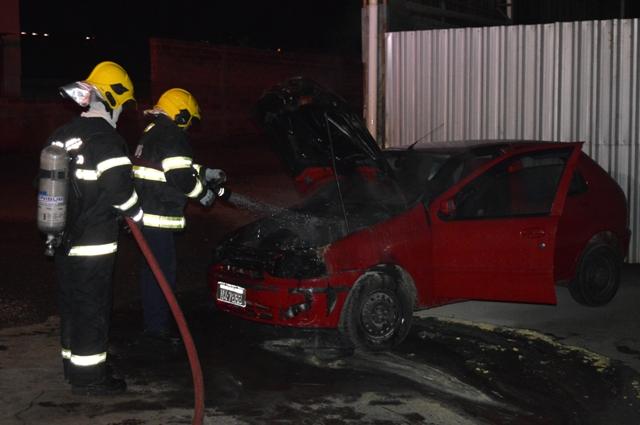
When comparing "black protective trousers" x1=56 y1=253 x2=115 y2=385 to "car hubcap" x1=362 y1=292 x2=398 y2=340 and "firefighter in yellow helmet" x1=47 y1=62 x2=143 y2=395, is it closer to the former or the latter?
"firefighter in yellow helmet" x1=47 y1=62 x2=143 y2=395

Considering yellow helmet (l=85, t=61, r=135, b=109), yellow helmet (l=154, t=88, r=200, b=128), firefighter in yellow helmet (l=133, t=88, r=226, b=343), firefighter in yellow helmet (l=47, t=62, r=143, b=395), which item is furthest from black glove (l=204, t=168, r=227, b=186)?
firefighter in yellow helmet (l=47, t=62, r=143, b=395)

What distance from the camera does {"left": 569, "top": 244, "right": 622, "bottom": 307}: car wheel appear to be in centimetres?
827

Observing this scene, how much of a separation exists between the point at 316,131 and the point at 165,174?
1.26m

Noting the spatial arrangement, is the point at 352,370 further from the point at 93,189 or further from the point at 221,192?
the point at 93,189

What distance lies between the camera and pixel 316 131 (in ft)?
24.2

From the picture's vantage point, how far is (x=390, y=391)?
6121 mm

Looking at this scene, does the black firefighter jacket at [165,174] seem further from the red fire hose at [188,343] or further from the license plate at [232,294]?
the red fire hose at [188,343]

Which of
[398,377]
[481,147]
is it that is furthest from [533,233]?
[398,377]

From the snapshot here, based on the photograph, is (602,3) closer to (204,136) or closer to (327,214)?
(204,136)

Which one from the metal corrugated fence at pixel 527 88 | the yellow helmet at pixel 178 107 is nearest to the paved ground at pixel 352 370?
the yellow helmet at pixel 178 107

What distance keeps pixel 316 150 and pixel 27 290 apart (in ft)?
10.9

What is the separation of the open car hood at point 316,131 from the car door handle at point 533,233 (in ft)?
3.89

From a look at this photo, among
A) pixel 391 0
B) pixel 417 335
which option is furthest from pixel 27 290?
pixel 391 0

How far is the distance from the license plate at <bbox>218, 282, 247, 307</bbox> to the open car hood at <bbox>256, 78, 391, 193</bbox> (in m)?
1.17
